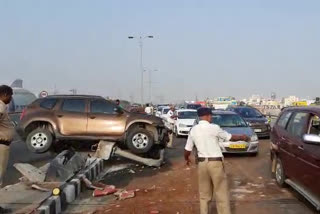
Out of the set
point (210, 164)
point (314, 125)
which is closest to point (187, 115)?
point (314, 125)

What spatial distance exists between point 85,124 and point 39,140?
4.37 feet

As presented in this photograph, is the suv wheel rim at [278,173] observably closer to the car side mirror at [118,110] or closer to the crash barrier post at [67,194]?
the crash barrier post at [67,194]

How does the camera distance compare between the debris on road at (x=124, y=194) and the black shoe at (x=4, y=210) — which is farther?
the debris on road at (x=124, y=194)

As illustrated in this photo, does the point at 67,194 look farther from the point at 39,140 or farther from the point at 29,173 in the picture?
the point at 39,140

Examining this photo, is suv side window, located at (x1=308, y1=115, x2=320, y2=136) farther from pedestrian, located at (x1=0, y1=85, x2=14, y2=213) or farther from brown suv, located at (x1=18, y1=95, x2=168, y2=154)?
brown suv, located at (x1=18, y1=95, x2=168, y2=154)

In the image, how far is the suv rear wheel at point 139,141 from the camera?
1287 centimetres

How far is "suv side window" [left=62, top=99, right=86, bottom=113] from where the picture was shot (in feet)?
43.3

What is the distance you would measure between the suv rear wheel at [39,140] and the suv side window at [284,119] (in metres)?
6.26

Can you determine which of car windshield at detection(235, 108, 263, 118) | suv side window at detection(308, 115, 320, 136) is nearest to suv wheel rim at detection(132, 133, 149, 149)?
suv side window at detection(308, 115, 320, 136)

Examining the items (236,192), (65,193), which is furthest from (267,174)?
(65,193)

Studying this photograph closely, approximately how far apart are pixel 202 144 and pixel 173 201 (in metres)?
2.39

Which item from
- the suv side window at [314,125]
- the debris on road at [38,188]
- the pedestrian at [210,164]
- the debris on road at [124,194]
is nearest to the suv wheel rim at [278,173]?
the suv side window at [314,125]

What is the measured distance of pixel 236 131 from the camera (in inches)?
598

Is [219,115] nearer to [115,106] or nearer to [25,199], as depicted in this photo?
[115,106]
